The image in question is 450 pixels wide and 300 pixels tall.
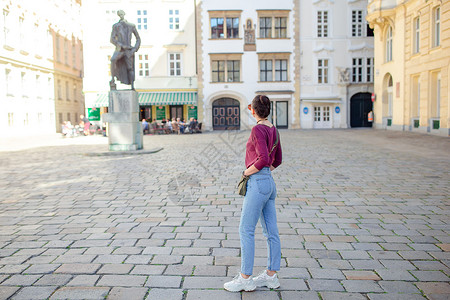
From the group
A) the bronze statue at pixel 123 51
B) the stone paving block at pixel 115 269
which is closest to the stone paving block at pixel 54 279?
the stone paving block at pixel 115 269

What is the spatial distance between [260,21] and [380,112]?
40.0ft

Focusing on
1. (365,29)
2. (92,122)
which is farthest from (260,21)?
(92,122)

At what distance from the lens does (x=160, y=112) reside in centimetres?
3666

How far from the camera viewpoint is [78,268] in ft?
13.7

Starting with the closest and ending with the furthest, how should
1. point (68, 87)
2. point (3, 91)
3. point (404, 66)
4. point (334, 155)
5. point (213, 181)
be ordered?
point (213, 181)
point (334, 155)
point (404, 66)
point (3, 91)
point (68, 87)

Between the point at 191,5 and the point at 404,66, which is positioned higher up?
the point at 191,5

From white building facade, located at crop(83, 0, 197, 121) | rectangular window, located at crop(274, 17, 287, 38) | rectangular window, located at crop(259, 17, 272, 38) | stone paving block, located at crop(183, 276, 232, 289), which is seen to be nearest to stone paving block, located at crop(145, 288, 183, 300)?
stone paving block, located at crop(183, 276, 232, 289)

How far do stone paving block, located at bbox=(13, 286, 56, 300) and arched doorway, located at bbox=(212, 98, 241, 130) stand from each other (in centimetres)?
3327

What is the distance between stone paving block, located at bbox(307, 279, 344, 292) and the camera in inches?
144

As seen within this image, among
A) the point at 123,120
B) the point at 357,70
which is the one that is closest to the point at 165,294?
the point at 123,120

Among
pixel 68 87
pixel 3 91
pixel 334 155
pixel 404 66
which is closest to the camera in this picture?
pixel 334 155

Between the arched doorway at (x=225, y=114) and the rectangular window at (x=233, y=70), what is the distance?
5.60 ft

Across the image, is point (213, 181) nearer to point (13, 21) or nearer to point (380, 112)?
point (380, 112)

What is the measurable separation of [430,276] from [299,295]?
124 cm
